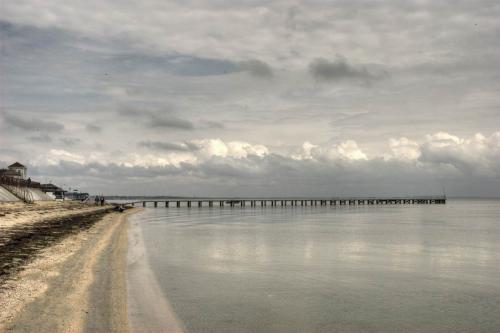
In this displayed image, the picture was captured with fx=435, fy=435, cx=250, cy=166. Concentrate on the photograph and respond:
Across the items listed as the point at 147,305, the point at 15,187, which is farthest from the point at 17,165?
the point at 147,305

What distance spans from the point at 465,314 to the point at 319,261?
11.0 m

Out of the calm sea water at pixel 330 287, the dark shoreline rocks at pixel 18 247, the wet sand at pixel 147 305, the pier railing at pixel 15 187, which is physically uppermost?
the pier railing at pixel 15 187

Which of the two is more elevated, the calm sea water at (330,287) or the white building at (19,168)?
the white building at (19,168)

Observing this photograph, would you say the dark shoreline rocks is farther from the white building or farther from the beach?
the white building

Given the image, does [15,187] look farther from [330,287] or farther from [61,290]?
[330,287]

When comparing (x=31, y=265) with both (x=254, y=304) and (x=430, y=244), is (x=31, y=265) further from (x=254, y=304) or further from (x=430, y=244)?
(x=430, y=244)

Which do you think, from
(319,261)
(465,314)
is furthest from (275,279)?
(465,314)

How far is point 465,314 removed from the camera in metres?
13.2

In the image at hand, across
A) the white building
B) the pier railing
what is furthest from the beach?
the white building

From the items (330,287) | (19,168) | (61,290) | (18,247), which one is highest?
(19,168)

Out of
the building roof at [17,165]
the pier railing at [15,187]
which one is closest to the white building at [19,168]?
the building roof at [17,165]

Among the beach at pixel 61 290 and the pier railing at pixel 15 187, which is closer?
the beach at pixel 61 290

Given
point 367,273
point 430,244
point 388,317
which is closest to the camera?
point 388,317

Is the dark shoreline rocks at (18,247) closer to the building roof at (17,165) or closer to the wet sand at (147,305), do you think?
the wet sand at (147,305)
